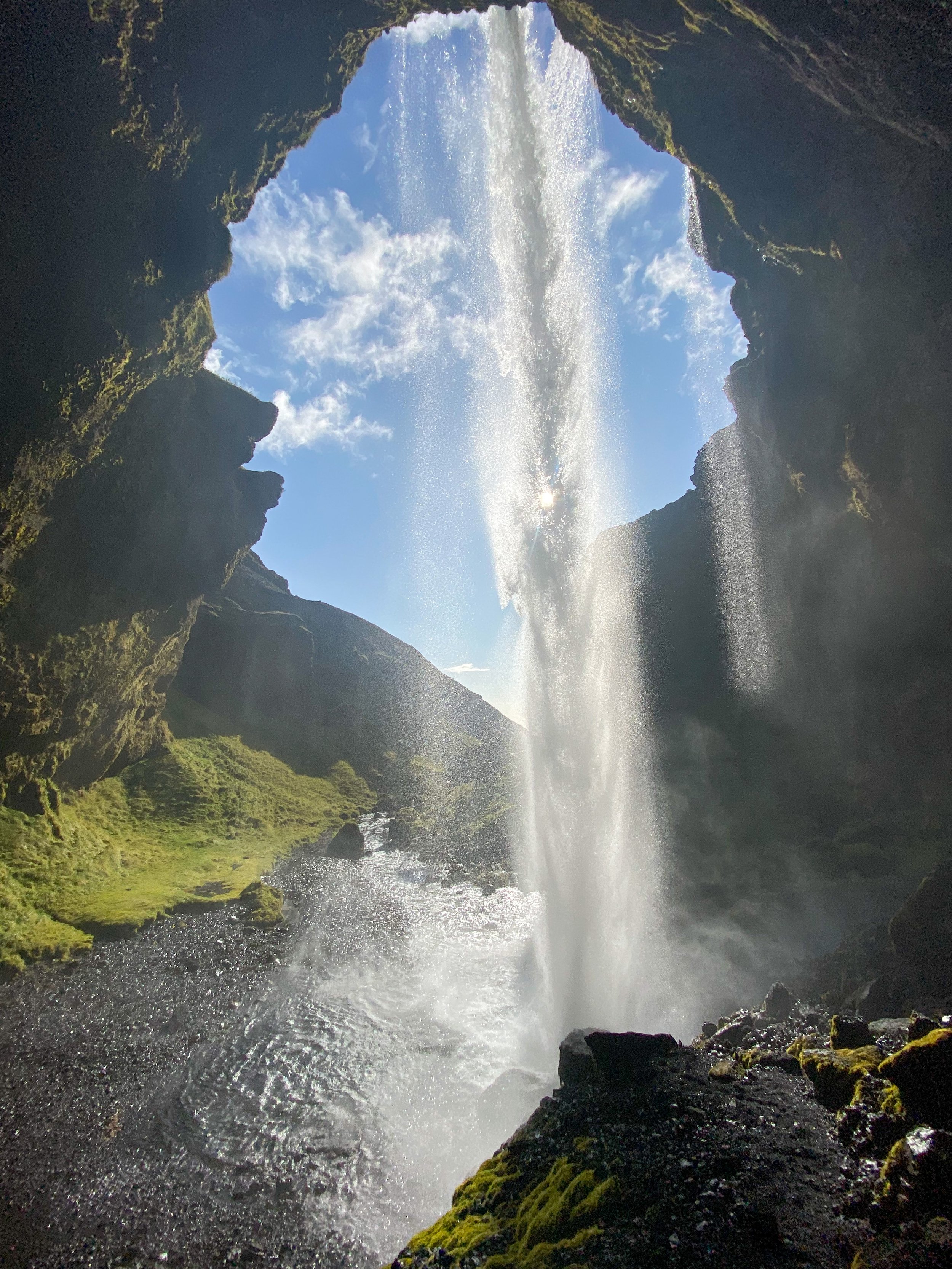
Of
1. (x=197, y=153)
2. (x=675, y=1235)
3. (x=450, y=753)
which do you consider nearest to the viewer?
(x=675, y=1235)

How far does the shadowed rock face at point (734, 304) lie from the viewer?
45.3 feet

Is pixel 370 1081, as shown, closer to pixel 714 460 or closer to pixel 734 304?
pixel 734 304

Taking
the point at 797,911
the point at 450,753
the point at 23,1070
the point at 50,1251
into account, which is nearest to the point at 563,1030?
the point at 50,1251

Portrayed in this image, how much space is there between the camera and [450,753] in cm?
6931

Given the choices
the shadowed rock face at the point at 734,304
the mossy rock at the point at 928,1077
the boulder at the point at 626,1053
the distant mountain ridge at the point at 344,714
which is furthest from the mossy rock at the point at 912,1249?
the distant mountain ridge at the point at 344,714

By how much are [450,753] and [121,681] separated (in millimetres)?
45400

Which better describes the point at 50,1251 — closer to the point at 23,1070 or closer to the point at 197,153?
the point at 23,1070

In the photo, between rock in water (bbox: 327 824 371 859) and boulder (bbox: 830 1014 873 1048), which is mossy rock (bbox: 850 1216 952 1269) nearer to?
boulder (bbox: 830 1014 873 1048)

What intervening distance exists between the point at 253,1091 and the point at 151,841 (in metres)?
23.2

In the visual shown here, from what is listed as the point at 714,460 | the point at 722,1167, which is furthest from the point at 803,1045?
the point at 714,460

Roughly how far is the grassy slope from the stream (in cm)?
213

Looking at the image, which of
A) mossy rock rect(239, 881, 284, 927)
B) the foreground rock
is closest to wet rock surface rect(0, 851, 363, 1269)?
mossy rock rect(239, 881, 284, 927)

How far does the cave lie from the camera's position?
37.2 ft

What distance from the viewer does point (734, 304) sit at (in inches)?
1084
